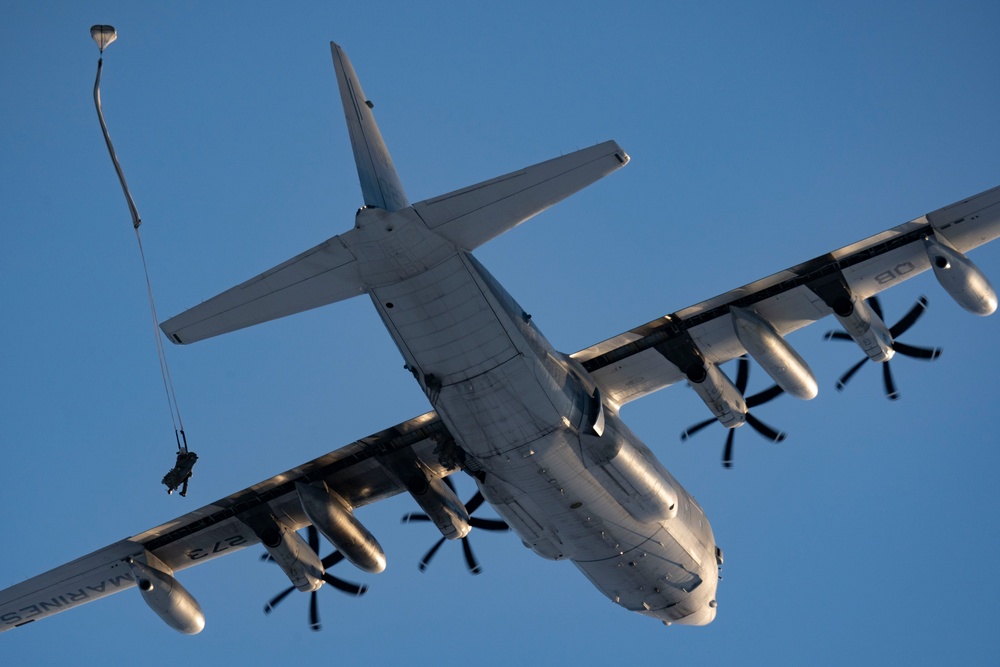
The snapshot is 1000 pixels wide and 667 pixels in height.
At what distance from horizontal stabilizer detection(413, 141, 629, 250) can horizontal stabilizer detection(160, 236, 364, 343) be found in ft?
5.73

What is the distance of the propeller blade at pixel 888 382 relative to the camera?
26141mm

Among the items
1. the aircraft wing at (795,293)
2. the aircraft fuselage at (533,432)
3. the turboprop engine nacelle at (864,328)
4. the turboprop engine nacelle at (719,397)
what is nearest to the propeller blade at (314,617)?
the aircraft fuselage at (533,432)

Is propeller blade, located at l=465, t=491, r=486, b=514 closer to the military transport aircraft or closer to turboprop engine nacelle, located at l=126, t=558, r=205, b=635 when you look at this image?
the military transport aircraft

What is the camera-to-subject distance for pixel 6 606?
30.0 m

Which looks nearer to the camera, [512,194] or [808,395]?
[512,194]

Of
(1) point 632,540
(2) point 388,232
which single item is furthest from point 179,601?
(2) point 388,232

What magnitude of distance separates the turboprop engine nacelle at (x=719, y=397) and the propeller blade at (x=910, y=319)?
11.9 ft

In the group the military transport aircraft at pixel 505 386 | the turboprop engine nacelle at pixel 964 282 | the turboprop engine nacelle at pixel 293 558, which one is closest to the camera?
the military transport aircraft at pixel 505 386

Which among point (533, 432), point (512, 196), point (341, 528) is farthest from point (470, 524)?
point (512, 196)

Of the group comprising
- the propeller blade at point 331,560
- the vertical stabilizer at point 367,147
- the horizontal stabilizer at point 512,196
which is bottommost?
the propeller blade at point 331,560

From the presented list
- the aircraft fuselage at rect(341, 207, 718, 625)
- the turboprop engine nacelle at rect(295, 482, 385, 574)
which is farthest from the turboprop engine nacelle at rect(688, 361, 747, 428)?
the turboprop engine nacelle at rect(295, 482, 385, 574)

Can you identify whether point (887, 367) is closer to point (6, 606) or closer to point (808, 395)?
point (808, 395)

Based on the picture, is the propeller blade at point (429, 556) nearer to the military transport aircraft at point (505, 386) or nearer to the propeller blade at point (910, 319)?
the military transport aircraft at point (505, 386)

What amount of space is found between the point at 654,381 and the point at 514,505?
489 centimetres
